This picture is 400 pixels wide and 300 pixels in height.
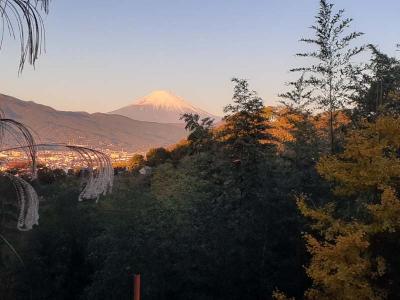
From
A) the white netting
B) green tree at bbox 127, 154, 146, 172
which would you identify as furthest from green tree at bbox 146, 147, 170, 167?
the white netting

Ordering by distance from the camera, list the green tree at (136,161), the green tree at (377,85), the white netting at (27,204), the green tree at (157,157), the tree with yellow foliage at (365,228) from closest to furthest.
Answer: the white netting at (27,204) < the tree with yellow foliage at (365,228) < the green tree at (377,85) < the green tree at (157,157) < the green tree at (136,161)

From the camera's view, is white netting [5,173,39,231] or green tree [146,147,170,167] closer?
white netting [5,173,39,231]

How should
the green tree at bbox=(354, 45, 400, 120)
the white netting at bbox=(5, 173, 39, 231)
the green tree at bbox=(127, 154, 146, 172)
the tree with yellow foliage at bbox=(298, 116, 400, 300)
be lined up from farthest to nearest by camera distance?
the green tree at bbox=(127, 154, 146, 172)
the green tree at bbox=(354, 45, 400, 120)
the tree with yellow foliage at bbox=(298, 116, 400, 300)
the white netting at bbox=(5, 173, 39, 231)

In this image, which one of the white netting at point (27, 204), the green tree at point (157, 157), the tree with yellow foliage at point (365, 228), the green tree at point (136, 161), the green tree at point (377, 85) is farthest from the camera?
the green tree at point (136, 161)

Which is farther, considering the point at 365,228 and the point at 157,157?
the point at 157,157

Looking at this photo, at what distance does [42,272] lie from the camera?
1528 centimetres

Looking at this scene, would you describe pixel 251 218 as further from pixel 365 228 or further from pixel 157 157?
pixel 157 157

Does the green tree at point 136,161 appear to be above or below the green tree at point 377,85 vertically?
below

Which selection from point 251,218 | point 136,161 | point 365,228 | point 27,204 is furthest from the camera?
point 136,161

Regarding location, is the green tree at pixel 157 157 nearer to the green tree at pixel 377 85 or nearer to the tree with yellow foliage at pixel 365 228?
the green tree at pixel 377 85

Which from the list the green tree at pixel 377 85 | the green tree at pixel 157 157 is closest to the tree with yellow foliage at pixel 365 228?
the green tree at pixel 377 85

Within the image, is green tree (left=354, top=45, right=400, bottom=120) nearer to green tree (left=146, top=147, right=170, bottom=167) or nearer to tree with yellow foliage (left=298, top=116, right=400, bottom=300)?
tree with yellow foliage (left=298, top=116, right=400, bottom=300)

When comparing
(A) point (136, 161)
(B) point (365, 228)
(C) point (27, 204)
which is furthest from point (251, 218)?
(A) point (136, 161)

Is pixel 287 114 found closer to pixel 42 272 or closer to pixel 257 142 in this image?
pixel 257 142
